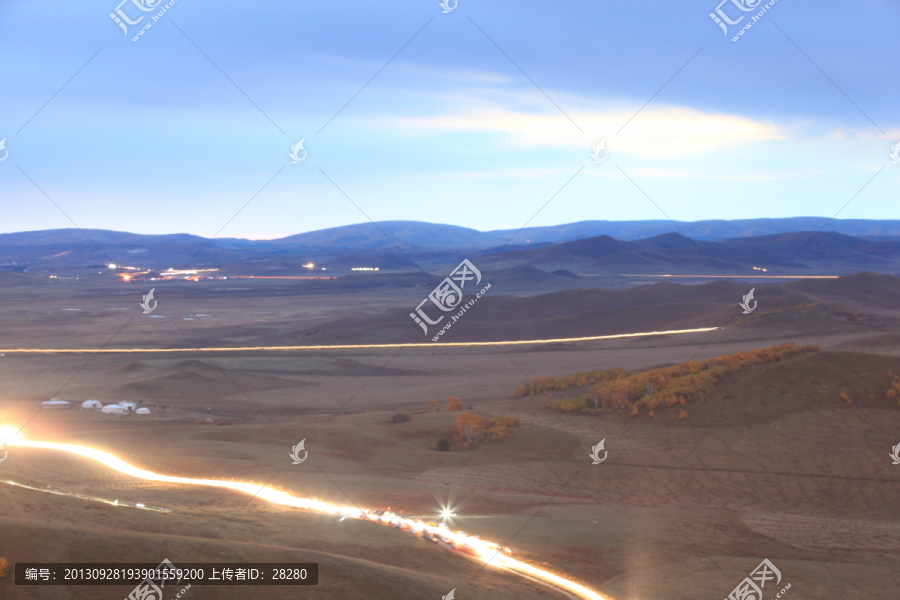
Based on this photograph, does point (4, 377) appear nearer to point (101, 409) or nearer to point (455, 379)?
point (101, 409)

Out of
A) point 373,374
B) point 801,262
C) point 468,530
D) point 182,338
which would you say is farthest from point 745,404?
point 801,262

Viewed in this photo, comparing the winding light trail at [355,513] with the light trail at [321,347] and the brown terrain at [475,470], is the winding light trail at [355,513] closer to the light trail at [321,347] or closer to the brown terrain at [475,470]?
the brown terrain at [475,470]

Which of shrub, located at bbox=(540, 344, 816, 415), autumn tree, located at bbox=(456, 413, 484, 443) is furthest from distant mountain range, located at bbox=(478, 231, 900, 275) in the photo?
autumn tree, located at bbox=(456, 413, 484, 443)

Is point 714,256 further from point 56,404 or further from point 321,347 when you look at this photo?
point 56,404

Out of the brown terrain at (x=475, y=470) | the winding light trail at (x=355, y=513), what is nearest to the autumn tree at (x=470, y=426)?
the brown terrain at (x=475, y=470)

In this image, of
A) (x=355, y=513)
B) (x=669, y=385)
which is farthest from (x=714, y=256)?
(x=355, y=513)

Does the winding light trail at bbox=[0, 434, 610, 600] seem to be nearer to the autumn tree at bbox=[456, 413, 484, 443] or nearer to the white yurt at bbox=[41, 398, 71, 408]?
the autumn tree at bbox=[456, 413, 484, 443]
